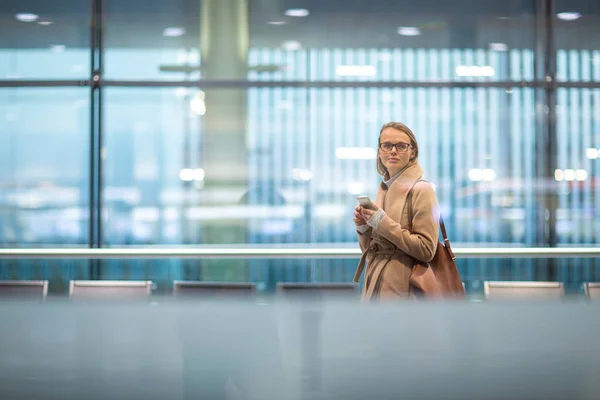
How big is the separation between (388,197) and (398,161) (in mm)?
103

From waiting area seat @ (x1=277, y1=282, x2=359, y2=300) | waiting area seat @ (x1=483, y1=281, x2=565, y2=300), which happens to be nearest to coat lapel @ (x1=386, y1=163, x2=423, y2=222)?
waiting area seat @ (x1=483, y1=281, x2=565, y2=300)

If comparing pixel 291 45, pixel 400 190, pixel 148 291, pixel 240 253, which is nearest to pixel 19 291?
pixel 148 291

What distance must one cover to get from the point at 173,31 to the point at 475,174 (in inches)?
118

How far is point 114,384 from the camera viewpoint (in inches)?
20.5

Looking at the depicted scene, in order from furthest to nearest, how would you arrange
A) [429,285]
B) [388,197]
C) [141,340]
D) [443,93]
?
1. [443,93]
2. [388,197]
3. [429,285]
4. [141,340]

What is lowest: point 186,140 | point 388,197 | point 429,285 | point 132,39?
point 429,285

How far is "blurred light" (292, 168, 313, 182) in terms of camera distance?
5.76m

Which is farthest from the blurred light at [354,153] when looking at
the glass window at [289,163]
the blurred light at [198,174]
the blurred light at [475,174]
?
the blurred light at [198,174]

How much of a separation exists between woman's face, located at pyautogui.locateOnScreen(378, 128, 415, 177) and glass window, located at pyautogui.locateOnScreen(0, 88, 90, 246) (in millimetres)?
4404

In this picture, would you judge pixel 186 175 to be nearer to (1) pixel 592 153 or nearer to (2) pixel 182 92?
(2) pixel 182 92

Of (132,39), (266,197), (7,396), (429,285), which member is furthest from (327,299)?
(132,39)

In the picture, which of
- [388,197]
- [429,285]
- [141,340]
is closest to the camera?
[141,340]

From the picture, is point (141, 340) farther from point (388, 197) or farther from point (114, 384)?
point (388, 197)

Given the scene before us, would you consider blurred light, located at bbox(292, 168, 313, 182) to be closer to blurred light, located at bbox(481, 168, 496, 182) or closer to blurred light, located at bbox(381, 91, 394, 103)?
blurred light, located at bbox(381, 91, 394, 103)
